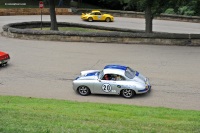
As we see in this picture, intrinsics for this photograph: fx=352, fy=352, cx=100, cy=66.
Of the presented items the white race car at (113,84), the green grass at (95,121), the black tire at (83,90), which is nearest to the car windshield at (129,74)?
the white race car at (113,84)

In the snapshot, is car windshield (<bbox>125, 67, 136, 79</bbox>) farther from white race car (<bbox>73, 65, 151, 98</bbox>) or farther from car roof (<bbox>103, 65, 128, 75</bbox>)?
car roof (<bbox>103, 65, 128, 75</bbox>)

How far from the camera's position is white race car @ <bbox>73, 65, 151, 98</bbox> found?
49.5 ft

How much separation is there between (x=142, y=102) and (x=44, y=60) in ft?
29.3

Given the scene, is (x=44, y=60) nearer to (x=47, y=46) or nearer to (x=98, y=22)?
(x=47, y=46)

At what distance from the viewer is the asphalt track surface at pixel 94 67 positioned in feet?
50.0

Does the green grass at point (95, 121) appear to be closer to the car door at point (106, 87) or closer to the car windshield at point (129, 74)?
the car door at point (106, 87)

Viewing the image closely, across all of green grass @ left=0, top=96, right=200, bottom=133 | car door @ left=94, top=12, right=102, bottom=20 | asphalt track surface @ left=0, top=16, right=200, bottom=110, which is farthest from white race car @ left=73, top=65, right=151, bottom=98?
car door @ left=94, top=12, right=102, bottom=20

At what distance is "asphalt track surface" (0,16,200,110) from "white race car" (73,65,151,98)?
30 cm

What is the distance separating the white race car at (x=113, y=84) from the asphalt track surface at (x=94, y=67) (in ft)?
1.00

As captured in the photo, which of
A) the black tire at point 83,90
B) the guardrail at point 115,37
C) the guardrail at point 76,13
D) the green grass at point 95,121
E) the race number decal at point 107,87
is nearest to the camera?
the green grass at point 95,121

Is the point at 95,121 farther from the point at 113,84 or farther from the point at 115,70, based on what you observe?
the point at 115,70

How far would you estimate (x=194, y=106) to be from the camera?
14.0 m

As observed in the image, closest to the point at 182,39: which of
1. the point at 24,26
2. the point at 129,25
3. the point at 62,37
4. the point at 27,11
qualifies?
the point at 62,37

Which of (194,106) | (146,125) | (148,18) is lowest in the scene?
(194,106)
